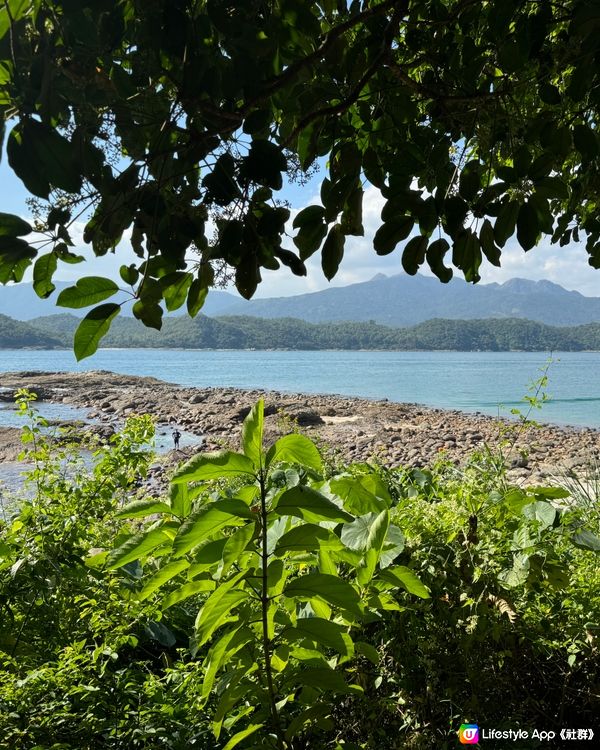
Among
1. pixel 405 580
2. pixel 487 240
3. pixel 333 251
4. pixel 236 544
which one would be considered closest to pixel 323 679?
pixel 405 580

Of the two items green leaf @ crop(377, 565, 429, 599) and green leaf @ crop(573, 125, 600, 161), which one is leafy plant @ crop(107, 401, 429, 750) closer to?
green leaf @ crop(377, 565, 429, 599)

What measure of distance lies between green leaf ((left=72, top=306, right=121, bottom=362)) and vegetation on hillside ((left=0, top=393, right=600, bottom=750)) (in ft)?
0.77

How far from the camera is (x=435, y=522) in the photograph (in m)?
1.45

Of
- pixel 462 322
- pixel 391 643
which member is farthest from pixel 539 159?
pixel 462 322

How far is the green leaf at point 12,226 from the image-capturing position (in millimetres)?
767

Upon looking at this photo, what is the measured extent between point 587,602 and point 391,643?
45 cm

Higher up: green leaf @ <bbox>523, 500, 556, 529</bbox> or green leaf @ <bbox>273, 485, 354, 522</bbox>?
green leaf @ <bbox>273, 485, 354, 522</bbox>

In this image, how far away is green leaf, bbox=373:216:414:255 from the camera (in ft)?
3.67

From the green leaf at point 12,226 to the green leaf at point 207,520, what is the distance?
0.44 meters

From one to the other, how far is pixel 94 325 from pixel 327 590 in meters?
0.49

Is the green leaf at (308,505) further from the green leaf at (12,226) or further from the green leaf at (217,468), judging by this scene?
the green leaf at (12,226)

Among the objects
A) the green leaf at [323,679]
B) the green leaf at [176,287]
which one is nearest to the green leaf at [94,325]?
the green leaf at [176,287]

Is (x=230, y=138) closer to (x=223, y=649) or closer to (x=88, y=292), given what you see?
(x=88, y=292)

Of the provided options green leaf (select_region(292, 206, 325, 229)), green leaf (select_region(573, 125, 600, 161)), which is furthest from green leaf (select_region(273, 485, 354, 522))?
green leaf (select_region(573, 125, 600, 161))
